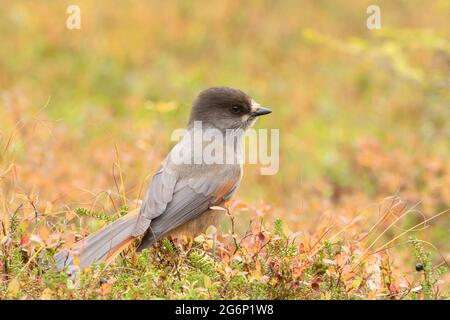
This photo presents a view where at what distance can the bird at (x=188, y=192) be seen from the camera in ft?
16.9

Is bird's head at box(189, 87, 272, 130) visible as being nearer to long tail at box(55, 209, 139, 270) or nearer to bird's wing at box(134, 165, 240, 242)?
bird's wing at box(134, 165, 240, 242)

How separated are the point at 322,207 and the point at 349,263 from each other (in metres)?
3.38

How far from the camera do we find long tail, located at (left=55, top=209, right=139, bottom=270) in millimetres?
4824

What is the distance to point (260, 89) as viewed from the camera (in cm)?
1498

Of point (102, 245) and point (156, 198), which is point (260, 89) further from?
point (102, 245)

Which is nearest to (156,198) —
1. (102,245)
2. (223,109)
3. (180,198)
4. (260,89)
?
(180,198)

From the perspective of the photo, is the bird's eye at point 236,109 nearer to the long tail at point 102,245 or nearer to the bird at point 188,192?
the bird at point 188,192

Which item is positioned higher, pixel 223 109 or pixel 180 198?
pixel 223 109

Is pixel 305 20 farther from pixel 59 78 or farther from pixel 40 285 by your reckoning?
pixel 40 285

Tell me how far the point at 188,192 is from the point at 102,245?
1181 mm

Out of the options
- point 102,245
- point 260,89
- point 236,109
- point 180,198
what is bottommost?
point 102,245

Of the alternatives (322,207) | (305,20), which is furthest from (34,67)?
(322,207)

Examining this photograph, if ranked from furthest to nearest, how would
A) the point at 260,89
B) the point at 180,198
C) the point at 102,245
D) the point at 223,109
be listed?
the point at 260,89 → the point at 223,109 → the point at 180,198 → the point at 102,245

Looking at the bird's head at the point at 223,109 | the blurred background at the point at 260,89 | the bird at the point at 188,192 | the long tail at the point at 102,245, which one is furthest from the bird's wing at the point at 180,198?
the blurred background at the point at 260,89
